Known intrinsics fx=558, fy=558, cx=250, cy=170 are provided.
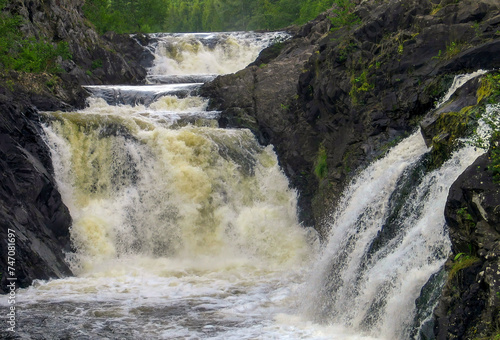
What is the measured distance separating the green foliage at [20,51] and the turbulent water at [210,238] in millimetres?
2073

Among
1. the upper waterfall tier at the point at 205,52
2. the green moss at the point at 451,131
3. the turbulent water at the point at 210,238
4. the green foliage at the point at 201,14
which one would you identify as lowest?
the turbulent water at the point at 210,238

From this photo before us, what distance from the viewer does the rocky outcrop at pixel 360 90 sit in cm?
1307

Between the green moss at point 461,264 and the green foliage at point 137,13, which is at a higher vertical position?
the green foliage at point 137,13

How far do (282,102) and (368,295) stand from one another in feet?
38.4

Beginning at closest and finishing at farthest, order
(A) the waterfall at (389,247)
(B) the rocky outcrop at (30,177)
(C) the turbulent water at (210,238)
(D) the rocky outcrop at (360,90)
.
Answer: (A) the waterfall at (389,247), (C) the turbulent water at (210,238), (D) the rocky outcrop at (360,90), (B) the rocky outcrop at (30,177)

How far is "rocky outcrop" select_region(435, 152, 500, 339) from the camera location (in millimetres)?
6625

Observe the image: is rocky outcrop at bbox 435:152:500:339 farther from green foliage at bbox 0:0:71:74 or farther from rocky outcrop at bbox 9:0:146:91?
rocky outcrop at bbox 9:0:146:91

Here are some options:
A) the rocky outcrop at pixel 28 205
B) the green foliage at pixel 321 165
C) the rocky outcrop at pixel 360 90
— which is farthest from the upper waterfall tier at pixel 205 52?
the rocky outcrop at pixel 28 205

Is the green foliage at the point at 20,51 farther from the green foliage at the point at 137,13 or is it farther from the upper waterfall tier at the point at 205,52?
the green foliage at the point at 137,13

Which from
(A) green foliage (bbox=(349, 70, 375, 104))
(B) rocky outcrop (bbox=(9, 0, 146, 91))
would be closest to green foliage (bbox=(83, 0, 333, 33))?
(B) rocky outcrop (bbox=(9, 0, 146, 91))

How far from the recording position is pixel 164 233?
16172mm

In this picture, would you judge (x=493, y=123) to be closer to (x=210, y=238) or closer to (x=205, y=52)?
(x=210, y=238)

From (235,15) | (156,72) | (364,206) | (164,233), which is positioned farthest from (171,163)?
(235,15)

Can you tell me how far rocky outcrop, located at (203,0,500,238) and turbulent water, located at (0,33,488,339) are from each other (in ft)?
3.27
